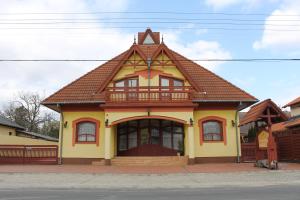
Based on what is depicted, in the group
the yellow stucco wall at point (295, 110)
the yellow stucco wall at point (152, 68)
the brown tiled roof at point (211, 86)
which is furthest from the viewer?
the yellow stucco wall at point (295, 110)

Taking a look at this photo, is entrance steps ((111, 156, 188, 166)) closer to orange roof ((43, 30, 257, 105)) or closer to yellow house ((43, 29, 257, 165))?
yellow house ((43, 29, 257, 165))

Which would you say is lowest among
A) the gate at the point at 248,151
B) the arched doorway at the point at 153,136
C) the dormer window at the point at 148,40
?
the gate at the point at 248,151

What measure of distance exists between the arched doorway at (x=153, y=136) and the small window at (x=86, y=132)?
5.77 ft

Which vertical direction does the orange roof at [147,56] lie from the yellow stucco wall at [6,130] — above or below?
above

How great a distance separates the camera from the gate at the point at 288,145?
74.0 feet

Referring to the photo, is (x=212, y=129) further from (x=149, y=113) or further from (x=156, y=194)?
(x=156, y=194)

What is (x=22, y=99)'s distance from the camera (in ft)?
212

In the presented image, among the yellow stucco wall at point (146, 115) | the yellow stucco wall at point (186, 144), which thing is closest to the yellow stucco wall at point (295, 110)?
the yellow stucco wall at point (186, 144)

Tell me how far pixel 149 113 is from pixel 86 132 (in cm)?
445

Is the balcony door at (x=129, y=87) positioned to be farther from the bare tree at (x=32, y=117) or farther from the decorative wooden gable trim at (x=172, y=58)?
the bare tree at (x=32, y=117)

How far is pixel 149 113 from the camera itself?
71.8ft

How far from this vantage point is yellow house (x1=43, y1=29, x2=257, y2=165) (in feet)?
72.0

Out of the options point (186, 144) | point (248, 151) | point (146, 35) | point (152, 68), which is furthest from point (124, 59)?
point (248, 151)

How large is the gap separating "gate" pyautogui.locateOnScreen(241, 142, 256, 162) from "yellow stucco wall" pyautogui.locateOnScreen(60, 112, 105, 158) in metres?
8.89
